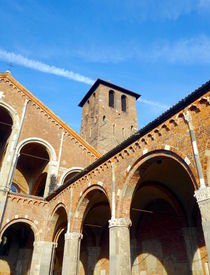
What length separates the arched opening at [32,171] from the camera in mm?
17625

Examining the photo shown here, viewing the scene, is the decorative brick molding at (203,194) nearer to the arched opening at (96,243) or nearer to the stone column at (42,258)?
the arched opening at (96,243)

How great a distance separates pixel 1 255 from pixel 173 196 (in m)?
11.5

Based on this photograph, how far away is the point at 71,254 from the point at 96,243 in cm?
531

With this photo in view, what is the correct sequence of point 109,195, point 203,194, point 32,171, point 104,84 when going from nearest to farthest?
point 203,194 → point 109,195 → point 32,171 → point 104,84

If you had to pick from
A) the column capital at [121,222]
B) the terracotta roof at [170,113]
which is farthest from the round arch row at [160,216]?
the terracotta roof at [170,113]

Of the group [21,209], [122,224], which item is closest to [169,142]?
[122,224]

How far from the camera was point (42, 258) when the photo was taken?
495 inches

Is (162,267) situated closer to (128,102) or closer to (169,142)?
(169,142)

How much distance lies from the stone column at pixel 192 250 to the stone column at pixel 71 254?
4470 millimetres

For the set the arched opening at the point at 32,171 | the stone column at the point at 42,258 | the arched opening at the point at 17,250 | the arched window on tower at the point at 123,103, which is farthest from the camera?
the arched window on tower at the point at 123,103

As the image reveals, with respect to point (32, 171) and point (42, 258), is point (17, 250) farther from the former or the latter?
point (32, 171)

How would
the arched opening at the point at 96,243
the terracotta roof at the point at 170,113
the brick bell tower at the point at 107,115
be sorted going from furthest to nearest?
the brick bell tower at the point at 107,115
the arched opening at the point at 96,243
the terracotta roof at the point at 170,113

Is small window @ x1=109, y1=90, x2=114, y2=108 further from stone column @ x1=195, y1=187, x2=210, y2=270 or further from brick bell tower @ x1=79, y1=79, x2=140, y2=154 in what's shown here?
stone column @ x1=195, y1=187, x2=210, y2=270

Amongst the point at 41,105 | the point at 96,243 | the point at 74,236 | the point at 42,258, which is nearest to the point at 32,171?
the point at 41,105
